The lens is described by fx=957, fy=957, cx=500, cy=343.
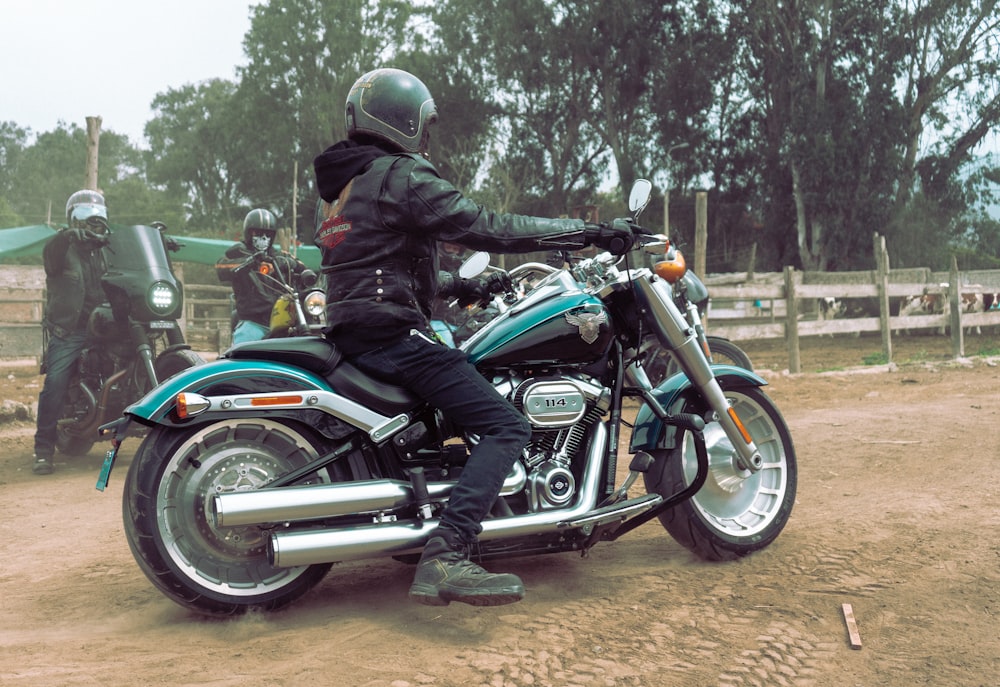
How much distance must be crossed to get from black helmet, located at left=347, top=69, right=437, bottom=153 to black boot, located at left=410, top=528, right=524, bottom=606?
1473 millimetres

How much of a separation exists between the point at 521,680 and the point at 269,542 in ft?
3.38

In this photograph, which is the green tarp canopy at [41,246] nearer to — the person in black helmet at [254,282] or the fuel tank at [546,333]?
the person in black helmet at [254,282]

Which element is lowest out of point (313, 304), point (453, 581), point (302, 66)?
point (453, 581)

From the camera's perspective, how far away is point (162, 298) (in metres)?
7.12

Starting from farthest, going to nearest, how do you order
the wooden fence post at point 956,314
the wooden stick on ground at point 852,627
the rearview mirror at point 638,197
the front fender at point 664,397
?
the wooden fence post at point 956,314
the front fender at point 664,397
the rearview mirror at point 638,197
the wooden stick on ground at point 852,627

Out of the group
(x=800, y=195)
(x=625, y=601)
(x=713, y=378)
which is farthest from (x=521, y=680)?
(x=800, y=195)

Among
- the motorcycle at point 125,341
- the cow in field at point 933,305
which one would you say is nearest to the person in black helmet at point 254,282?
the motorcycle at point 125,341

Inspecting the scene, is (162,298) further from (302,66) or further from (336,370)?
(302,66)

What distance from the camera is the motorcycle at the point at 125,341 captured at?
274 inches

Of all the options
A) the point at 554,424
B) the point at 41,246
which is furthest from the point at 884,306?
the point at 41,246

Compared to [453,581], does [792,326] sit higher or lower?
higher

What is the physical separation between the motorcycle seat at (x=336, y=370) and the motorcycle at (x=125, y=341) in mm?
3591

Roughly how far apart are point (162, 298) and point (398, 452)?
416 cm

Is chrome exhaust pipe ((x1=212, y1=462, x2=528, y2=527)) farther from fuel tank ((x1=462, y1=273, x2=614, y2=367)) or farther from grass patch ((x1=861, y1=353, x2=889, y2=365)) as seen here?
grass patch ((x1=861, y1=353, x2=889, y2=365))
